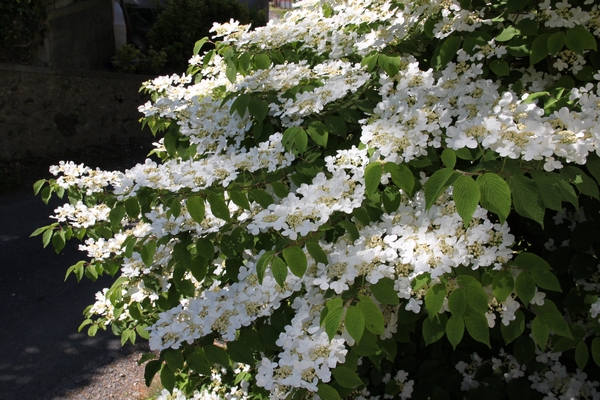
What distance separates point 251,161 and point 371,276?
0.72 m

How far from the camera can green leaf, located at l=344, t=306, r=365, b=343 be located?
123 centimetres

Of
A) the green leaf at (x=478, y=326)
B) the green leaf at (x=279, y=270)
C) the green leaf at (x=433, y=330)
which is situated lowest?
the green leaf at (x=433, y=330)

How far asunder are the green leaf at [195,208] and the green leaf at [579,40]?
1.33 meters

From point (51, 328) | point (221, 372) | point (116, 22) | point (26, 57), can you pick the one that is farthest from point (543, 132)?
point (116, 22)

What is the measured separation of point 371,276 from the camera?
137 cm

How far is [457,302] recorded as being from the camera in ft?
4.19

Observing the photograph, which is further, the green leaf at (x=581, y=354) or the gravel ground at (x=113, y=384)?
the gravel ground at (x=113, y=384)

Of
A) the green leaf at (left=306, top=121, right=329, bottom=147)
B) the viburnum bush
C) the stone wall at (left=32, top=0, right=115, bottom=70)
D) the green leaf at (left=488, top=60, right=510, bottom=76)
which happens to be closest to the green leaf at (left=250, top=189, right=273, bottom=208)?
the viburnum bush

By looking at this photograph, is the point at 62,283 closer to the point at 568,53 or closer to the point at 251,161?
the point at 251,161

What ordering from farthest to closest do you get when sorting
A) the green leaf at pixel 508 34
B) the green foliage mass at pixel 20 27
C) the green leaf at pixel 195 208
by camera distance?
the green foliage mass at pixel 20 27 → the green leaf at pixel 508 34 → the green leaf at pixel 195 208

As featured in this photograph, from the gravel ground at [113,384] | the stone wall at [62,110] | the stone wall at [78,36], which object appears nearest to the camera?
the gravel ground at [113,384]

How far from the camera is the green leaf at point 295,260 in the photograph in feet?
4.45

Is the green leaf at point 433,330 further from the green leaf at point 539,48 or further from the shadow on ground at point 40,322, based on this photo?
the shadow on ground at point 40,322

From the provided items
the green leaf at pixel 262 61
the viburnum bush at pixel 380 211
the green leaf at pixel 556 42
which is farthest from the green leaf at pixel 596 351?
the green leaf at pixel 262 61
